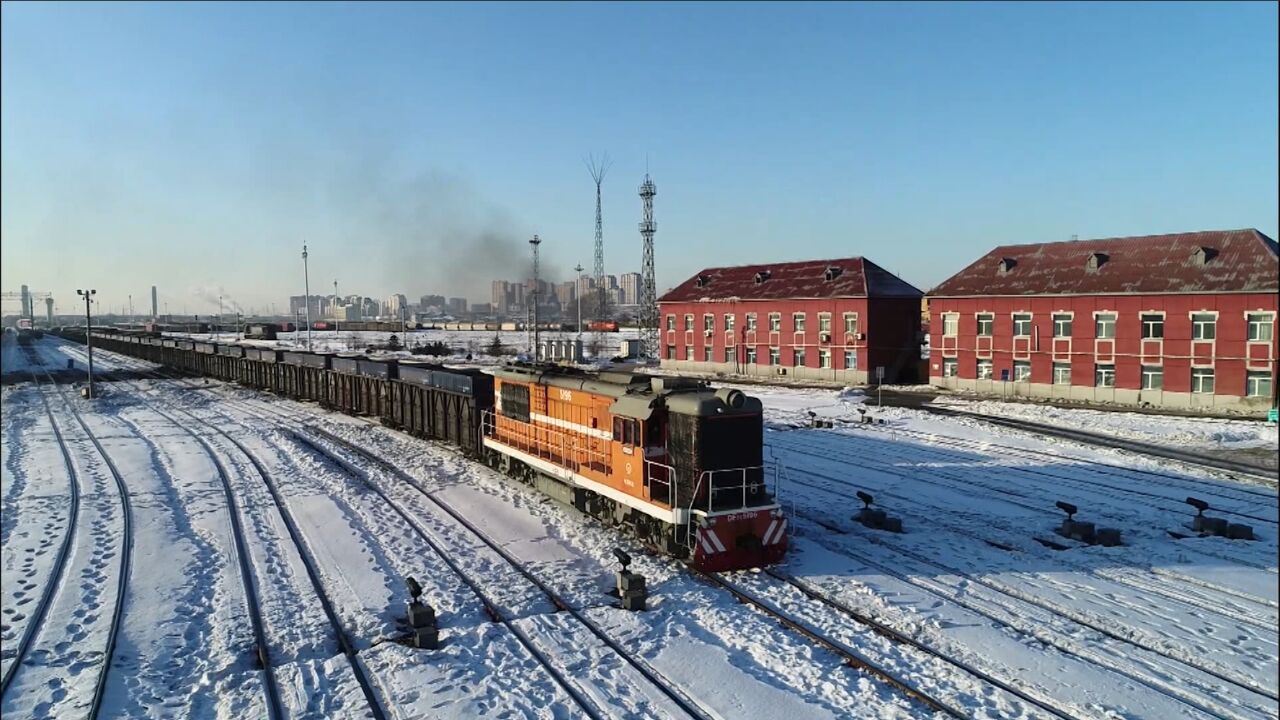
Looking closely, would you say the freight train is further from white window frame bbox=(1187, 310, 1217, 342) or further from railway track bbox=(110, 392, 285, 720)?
white window frame bbox=(1187, 310, 1217, 342)

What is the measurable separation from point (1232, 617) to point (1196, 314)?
76.7ft

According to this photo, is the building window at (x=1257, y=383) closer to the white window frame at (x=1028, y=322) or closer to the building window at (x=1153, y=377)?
the building window at (x=1153, y=377)

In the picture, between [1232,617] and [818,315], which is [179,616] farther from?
[818,315]

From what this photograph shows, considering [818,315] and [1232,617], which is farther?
[818,315]

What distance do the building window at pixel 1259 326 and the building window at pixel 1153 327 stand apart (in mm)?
3068

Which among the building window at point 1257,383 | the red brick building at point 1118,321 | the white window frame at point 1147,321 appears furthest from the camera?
the white window frame at point 1147,321

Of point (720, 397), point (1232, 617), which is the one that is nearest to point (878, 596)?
point (720, 397)

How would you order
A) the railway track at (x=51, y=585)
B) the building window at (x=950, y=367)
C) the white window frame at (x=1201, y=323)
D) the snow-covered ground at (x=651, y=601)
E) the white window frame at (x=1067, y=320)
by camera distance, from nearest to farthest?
the snow-covered ground at (x=651, y=601), the railway track at (x=51, y=585), the white window frame at (x=1201, y=323), the white window frame at (x=1067, y=320), the building window at (x=950, y=367)

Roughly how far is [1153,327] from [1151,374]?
1.94 meters

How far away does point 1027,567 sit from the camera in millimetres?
13273

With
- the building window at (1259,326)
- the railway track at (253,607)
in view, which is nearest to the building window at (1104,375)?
the building window at (1259,326)

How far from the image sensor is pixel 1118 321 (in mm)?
32531

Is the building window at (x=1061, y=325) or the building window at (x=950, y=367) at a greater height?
the building window at (x=1061, y=325)

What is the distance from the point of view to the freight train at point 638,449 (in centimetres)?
1306
